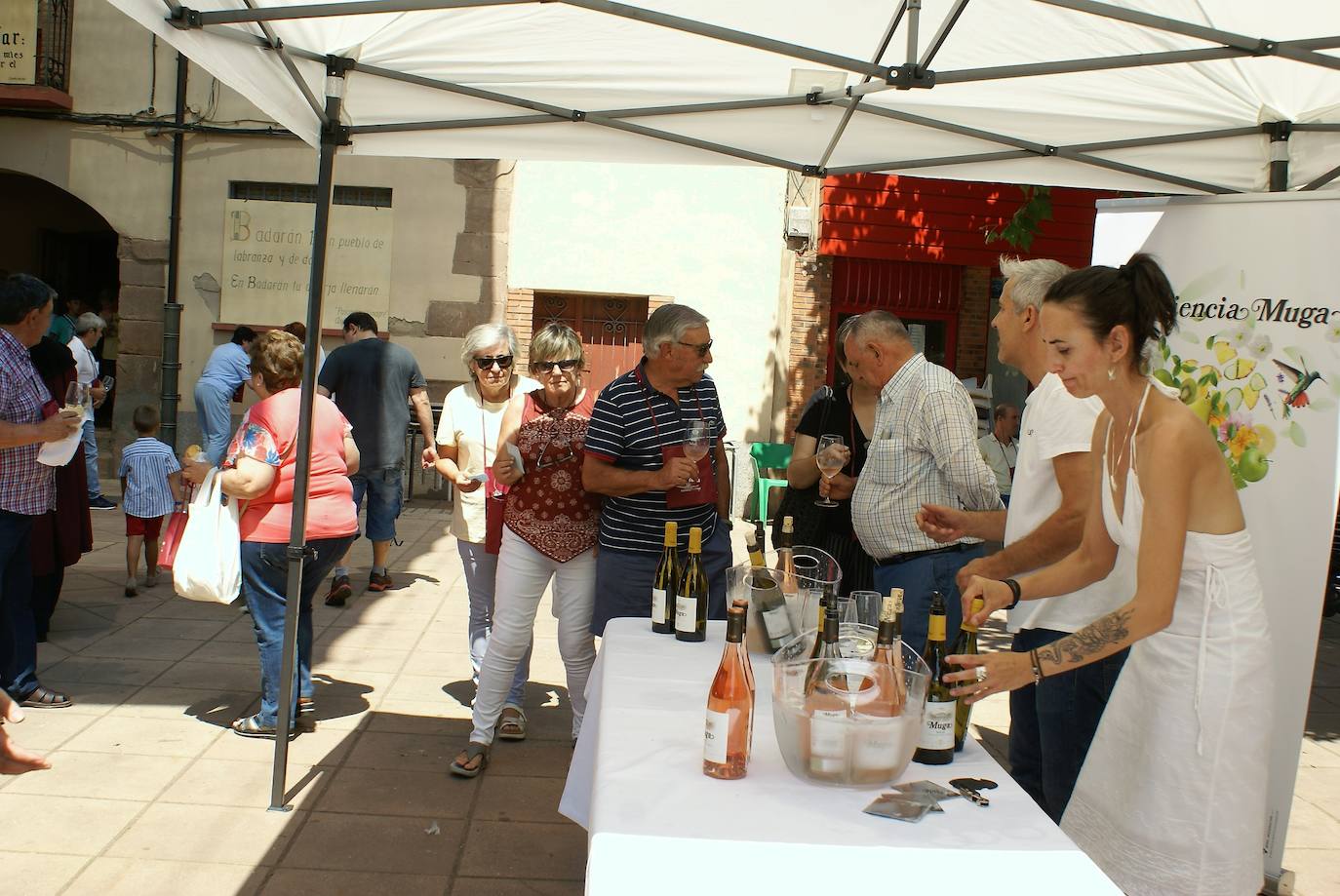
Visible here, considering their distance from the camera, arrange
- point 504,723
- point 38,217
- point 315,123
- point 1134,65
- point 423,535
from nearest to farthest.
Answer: point 1134,65 → point 315,123 → point 504,723 → point 423,535 → point 38,217

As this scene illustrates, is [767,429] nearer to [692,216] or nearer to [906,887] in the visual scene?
[692,216]

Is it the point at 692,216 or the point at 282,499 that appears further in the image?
the point at 692,216

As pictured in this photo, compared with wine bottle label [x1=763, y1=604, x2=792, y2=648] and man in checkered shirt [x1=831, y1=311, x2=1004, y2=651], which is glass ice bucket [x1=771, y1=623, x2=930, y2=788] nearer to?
wine bottle label [x1=763, y1=604, x2=792, y2=648]

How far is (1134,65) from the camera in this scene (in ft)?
10.8

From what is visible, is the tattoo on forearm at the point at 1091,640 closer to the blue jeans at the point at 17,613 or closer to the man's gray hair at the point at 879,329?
the man's gray hair at the point at 879,329

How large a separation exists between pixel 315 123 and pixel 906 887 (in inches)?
126

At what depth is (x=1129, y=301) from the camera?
2.52 m

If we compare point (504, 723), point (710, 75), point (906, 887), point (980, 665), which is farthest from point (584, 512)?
point (906, 887)

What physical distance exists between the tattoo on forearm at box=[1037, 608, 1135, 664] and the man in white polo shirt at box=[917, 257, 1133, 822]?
442 millimetres

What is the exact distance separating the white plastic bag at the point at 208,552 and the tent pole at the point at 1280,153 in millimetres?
3918

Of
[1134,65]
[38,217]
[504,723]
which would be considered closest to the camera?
[1134,65]

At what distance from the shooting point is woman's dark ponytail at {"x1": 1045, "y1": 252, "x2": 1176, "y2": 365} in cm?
252

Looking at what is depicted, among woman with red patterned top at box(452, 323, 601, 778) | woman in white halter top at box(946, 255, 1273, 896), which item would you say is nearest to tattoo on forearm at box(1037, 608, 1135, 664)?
woman in white halter top at box(946, 255, 1273, 896)

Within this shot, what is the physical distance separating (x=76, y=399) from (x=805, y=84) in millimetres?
2932
